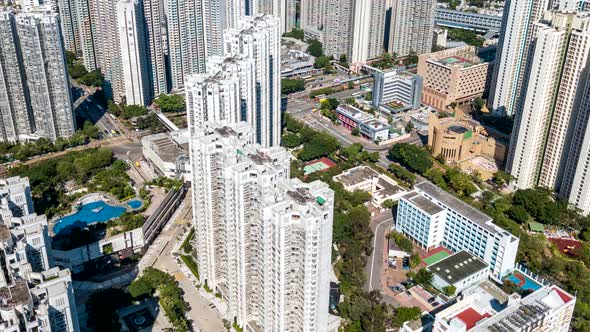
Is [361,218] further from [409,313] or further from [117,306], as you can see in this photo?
[117,306]

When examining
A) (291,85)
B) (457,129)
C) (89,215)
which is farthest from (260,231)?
(291,85)

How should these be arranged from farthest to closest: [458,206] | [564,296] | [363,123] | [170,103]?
[170,103] < [363,123] < [458,206] < [564,296]

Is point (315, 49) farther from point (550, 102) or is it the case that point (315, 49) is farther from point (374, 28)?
point (550, 102)

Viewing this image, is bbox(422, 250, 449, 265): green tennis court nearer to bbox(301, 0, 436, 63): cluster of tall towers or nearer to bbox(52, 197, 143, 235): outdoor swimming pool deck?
bbox(52, 197, 143, 235): outdoor swimming pool deck

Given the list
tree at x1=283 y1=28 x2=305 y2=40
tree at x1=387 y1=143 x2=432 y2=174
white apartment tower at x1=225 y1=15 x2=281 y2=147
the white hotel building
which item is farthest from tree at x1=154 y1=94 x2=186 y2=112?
tree at x1=283 y1=28 x2=305 y2=40

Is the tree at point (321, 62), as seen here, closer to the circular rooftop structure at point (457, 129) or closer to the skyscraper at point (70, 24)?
the circular rooftop structure at point (457, 129)
